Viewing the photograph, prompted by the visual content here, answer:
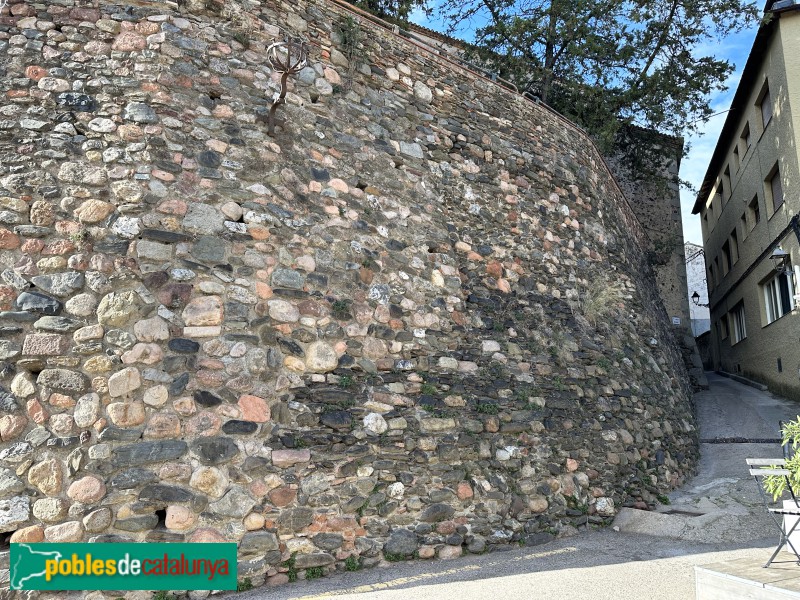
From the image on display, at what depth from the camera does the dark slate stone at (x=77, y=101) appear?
472 cm

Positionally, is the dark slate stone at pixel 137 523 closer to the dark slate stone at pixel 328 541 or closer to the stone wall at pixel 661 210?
the dark slate stone at pixel 328 541

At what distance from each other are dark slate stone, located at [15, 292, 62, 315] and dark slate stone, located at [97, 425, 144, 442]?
914mm

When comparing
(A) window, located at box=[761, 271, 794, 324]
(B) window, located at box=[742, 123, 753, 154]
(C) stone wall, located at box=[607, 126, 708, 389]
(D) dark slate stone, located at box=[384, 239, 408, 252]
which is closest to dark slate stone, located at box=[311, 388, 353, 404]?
(D) dark slate stone, located at box=[384, 239, 408, 252]

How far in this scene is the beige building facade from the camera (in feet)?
36.2

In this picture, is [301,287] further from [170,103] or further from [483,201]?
[483,201]

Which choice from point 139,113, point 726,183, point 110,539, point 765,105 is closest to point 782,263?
point 765,105

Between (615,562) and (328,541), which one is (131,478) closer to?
(328,541)

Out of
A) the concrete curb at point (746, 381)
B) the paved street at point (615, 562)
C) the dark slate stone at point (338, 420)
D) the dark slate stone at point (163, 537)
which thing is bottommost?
the paved street at point (615, 562)

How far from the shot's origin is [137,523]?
394cm

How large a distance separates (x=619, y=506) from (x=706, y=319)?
23049 millimetres

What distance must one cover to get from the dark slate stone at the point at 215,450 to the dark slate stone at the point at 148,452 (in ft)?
0.29

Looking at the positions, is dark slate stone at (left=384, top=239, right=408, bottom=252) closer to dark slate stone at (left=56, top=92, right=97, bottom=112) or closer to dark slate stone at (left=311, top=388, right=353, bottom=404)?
dark slate stone at (left=311, top=388, right=353, bottom=404)

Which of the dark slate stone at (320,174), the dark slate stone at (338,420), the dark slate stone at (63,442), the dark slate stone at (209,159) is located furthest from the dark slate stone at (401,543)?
the dark slate stone at (209,159)

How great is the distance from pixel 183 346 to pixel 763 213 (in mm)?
12679
